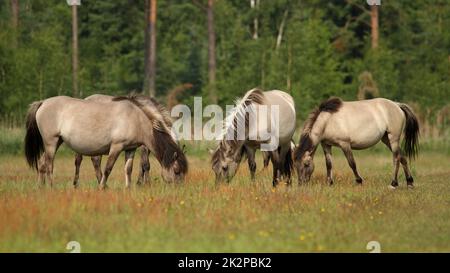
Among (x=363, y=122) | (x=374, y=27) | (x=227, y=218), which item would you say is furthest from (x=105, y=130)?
(x=374, y=27)

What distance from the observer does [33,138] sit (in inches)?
575

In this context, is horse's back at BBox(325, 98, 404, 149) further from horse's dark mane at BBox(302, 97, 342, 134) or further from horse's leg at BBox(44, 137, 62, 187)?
horse's leg at BBox(44, 137, 62, 187)

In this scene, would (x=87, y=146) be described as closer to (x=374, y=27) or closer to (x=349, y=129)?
(x=349, y=129)

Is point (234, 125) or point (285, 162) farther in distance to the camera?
point (285, 162)

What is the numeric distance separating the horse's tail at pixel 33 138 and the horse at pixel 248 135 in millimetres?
3591

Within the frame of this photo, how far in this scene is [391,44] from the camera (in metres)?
46.0

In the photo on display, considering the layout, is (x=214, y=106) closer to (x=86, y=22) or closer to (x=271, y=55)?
(x=271, y=55)

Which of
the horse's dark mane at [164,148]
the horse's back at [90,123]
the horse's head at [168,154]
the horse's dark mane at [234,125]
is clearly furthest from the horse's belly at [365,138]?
the horse's back at [90,123]

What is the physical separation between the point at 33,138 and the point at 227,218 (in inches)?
224

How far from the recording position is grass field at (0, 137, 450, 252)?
9.09 m

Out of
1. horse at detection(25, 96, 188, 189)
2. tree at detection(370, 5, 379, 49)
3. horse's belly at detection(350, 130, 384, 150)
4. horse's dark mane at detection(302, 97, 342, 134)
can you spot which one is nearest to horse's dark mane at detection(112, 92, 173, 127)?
horse at detection(25, 96, 188, 189)

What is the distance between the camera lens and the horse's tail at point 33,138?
1432 cm

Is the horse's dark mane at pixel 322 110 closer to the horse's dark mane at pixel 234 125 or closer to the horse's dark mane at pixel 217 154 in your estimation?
the horse's dark mane at pixel 234 125

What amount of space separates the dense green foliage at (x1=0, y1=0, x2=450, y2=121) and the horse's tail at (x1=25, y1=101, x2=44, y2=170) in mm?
14827
